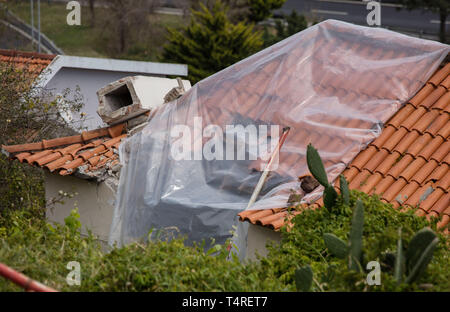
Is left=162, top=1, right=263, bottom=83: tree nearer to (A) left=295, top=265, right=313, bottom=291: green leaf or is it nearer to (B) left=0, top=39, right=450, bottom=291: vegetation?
(B) left=0, top=39, right=450, bottom=291: vegetation

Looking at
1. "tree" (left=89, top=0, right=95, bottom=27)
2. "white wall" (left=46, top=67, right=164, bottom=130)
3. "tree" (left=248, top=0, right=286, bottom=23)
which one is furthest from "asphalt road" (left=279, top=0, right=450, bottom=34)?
"white wall" (left=46, top=67, right=164, bottom=130)

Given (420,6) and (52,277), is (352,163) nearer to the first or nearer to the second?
(52,277)

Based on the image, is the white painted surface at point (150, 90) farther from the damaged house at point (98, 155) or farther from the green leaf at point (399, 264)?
the green leaf at point (399, 264)

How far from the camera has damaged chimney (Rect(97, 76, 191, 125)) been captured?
8484mm

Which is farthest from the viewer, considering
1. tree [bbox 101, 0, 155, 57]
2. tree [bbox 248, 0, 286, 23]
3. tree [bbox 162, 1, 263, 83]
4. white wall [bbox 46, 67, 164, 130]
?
tree [bbox 101, 0, 155, 57]

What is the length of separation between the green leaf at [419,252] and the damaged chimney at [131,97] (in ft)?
16.4

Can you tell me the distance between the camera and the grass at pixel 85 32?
90.4 feet

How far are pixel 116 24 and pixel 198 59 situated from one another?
666 cm

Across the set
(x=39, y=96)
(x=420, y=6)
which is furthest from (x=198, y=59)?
(x=39, y=96)

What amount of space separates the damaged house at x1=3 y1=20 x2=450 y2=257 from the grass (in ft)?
63.8

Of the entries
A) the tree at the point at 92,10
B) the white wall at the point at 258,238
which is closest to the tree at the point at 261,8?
the tree at the point at 92,10

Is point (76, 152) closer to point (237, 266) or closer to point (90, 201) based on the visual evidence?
point (90, 201)

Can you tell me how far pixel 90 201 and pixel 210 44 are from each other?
15552 millimetres

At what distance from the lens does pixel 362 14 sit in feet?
96.4
